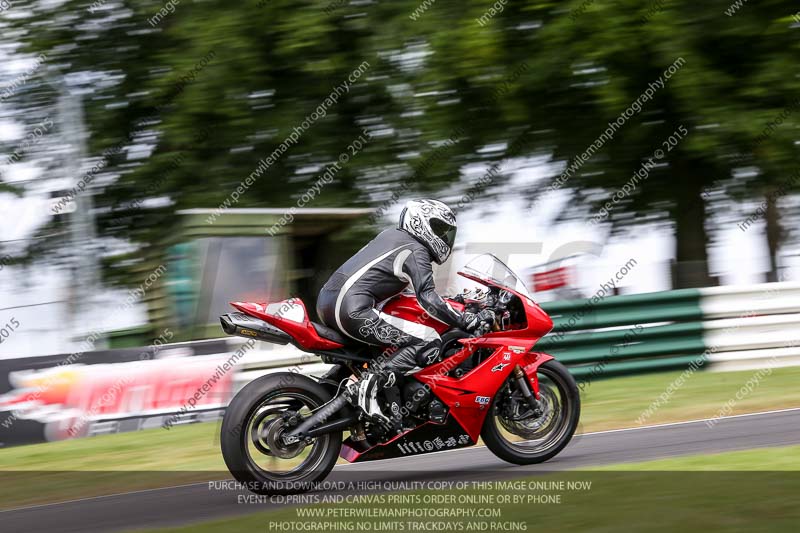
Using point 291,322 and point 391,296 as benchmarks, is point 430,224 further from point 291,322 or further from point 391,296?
point 291,322

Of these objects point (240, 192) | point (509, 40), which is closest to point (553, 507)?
point (509, 40)

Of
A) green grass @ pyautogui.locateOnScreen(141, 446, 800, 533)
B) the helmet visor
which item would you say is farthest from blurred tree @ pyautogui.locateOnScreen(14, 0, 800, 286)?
green grass @ pyautogui.locateOnScreen(141, 446, 800, 533)

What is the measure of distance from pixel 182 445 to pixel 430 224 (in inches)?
164

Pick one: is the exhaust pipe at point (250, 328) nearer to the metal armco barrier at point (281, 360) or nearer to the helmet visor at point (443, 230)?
the helmet visor at point (443, 230)

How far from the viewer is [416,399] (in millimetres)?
6895

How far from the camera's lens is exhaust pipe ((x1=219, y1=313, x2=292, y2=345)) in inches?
252

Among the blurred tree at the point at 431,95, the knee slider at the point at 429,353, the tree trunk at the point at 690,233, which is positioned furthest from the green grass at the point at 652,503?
the tree trunk at the point at 690,233

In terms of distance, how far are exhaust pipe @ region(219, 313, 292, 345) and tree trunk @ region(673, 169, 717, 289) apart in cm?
971

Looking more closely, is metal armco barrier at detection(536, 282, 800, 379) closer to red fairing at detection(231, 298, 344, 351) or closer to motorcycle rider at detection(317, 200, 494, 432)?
motorcycle rider at detection(317, 200, 494, 432)

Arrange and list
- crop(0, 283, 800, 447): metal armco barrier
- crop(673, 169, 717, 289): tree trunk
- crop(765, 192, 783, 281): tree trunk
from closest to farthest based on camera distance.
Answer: crop(0, 283, 800, 447): metal armco barrier → crop(673, 169, 717, 289): tree trunk → crop(765, 192, 783, 281): tree trunk

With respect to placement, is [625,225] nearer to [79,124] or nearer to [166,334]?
[166,334]

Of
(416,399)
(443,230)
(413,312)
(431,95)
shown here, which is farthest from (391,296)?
(431,95)

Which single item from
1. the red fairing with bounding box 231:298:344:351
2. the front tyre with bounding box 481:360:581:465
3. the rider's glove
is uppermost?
the red fairing with bounding box 231:298:344:351

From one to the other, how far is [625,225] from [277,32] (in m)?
6.02
